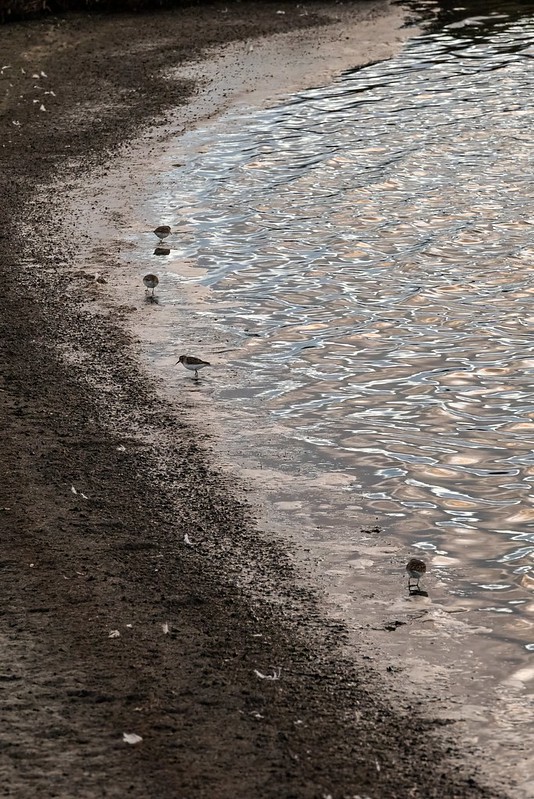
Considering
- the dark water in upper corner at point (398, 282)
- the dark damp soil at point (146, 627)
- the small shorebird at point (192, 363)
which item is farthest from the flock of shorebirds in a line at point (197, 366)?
the dark damp soil at point (146, 627)

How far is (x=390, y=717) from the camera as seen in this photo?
7.78 metres

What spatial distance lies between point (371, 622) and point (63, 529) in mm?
2627

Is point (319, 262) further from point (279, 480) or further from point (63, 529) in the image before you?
point (63, 529)

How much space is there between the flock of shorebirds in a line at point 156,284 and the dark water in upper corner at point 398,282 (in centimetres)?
31

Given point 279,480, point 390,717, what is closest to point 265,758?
Answer: point 390,717

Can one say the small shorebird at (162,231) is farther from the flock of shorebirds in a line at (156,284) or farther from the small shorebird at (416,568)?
the small shorebird at (416,568)

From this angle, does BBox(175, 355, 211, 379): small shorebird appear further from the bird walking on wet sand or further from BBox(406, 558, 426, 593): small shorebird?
BBox(406, 558, 426, 593): small shorebird

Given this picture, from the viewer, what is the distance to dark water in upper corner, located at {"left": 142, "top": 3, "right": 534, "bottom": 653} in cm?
1091

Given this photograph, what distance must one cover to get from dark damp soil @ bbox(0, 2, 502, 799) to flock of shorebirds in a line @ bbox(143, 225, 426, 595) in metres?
0.56

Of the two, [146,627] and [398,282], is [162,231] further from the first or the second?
[146,627]

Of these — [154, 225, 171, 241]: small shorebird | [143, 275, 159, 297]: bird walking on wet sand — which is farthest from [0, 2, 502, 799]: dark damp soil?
[154, 225, 171, 241]: small shorebird

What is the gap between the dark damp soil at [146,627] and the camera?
708 centimetres

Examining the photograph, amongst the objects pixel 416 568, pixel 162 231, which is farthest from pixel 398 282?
pixel 416 568

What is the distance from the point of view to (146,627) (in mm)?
8570
